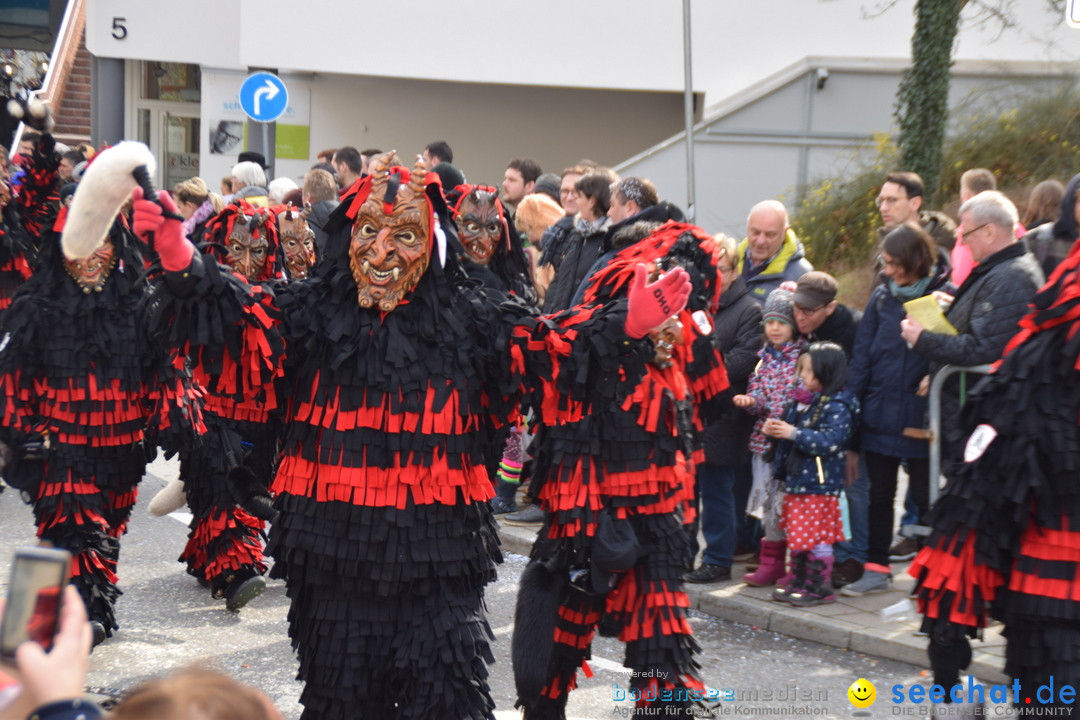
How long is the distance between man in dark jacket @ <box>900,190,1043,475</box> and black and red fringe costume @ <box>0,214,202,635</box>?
359 centimetres

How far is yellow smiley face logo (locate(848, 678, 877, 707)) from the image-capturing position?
4723mm

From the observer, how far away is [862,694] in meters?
4.77

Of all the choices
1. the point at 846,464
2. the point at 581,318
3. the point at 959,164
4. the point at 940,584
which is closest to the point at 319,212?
the point at 846,464

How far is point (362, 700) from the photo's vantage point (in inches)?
134

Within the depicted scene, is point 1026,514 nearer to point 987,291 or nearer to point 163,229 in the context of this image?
point 987,291

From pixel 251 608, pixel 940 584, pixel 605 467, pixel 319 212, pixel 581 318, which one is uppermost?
pixel 319 212

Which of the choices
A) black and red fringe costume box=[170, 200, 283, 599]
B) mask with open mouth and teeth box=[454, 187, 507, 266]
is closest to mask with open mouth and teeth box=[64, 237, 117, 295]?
black and red fringe costume box=[170, 200, 283, 599]

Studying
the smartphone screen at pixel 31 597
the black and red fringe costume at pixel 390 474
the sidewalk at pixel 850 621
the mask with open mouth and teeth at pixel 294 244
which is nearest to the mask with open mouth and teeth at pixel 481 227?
the black and red fringe costume at pixel 390 474

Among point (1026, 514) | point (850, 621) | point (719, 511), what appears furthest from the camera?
point (719, 511)

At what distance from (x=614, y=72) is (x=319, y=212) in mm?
9593

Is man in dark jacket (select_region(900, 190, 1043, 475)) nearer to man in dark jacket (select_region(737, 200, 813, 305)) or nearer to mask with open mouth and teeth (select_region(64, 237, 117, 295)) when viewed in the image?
man in dark jacket (select_region(737, 200, 813, 305))

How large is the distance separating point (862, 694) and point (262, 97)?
937cm

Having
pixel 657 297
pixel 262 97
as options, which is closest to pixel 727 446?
pixel 657 297

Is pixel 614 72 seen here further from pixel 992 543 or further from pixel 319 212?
pixel 992 543
